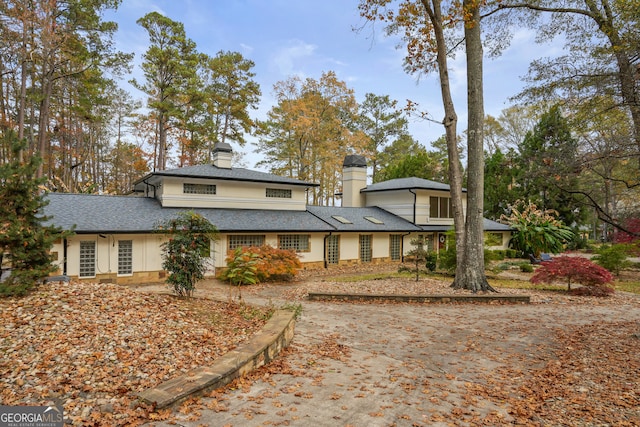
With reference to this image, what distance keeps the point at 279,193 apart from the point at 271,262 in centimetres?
687

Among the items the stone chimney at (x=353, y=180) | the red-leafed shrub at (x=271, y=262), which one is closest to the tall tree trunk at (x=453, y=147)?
the red-leafed shrub at (x=271, y=262)

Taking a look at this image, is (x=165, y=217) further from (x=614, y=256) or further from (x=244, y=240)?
(x=614, y=256)

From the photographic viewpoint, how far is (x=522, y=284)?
15.1 m

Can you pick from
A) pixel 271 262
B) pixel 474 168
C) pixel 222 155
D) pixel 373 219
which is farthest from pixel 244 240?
pixel 474 168

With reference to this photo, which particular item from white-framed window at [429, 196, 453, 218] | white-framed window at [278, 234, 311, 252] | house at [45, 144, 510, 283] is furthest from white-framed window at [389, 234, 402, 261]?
white-framed window at [278, 234, 311, 252]

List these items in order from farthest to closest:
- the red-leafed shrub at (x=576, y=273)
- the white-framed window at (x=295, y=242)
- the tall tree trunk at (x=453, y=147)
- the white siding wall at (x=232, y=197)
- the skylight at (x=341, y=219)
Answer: the skylight at (x=341, y=219)
the white-framed window at (x=295, y=242)
the white siding wall at (x=232, y=197)
the tall tree trunk at (x=453, y=147)
the red-leafed shrub at (x=576, y=273)

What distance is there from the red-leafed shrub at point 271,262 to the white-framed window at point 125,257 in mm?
4027

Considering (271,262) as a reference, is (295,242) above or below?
above

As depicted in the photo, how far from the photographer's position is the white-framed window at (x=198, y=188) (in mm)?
17703

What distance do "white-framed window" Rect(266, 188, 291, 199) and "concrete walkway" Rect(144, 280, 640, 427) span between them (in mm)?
11509

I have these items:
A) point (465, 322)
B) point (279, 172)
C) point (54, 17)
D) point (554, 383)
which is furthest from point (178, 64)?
point (554, 383)

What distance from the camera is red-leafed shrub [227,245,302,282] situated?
563 inches

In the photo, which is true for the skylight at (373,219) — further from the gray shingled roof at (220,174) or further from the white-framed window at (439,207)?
the gray shingled roof at (220,174)

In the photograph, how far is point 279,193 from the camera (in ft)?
67.7
